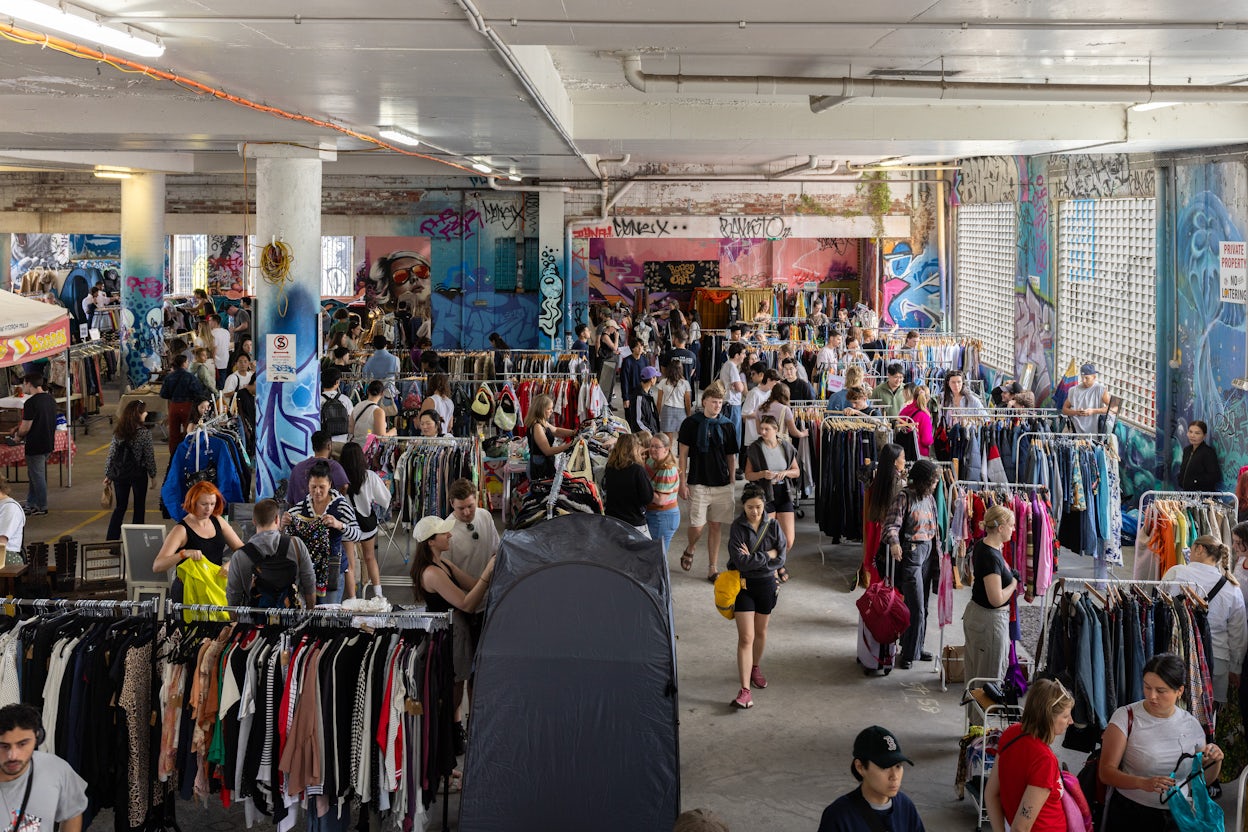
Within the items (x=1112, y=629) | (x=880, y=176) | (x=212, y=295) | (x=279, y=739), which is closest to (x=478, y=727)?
(x=279, y=739)

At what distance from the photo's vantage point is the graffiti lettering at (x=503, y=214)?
2580cm

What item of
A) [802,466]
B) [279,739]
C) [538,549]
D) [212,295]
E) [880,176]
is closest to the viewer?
[279,739]

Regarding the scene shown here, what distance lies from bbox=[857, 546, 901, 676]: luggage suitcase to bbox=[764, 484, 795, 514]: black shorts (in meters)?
1.87

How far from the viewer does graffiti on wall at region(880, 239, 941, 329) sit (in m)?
24.4

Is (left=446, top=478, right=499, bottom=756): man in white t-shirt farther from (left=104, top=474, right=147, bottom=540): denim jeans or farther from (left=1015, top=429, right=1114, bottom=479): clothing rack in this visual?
(left=1015, top=429, right=1114, bottom=479): clothing rack

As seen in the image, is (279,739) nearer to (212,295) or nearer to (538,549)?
(538,549)

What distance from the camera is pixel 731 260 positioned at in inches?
1139

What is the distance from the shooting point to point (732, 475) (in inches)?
456

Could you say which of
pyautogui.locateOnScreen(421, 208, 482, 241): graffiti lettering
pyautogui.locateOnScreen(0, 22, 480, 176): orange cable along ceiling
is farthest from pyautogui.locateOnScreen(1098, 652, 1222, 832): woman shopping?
pyautogui.locateOnScreen(421, 208, 482, 241): graffiti lettering

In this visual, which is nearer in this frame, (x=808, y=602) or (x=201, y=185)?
(x=808, y=602)

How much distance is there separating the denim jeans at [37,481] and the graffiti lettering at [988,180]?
1344 cm

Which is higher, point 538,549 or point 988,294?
point 988,294

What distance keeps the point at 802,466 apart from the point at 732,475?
1647 mm

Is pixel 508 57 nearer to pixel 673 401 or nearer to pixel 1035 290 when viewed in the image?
pixel 673 401
